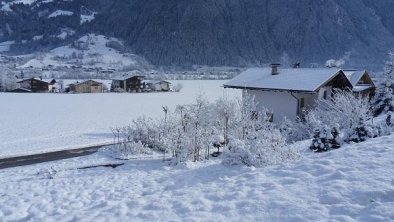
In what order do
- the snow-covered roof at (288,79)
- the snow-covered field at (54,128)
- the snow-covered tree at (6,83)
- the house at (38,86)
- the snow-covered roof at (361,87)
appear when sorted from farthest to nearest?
1. the snow-covered tree at (6,83)
2. the house at (38,86)
3. the snow-covered roof at (361,87)
4. the snow-covered roof at (288,79)
5. the snow-covered field at (54,128)

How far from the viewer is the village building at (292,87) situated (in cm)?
3256

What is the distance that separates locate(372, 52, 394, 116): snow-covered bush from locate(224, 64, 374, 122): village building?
7.51 ft

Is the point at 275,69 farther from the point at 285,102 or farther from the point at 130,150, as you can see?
the point at 130,150

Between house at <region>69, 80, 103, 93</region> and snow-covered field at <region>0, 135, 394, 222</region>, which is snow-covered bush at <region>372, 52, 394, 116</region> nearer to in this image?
snow-covered field at <region>0, 135, 394, 222</region>

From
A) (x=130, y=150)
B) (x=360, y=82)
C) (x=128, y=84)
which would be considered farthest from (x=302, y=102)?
(x=128, y=84)

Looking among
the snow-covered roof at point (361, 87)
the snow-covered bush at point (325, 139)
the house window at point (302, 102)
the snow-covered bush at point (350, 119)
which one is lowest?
the snow-covered bush at point (325, 139)

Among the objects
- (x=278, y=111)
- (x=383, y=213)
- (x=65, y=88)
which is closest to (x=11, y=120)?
(x=278, y=111)

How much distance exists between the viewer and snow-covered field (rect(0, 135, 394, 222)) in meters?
10.0

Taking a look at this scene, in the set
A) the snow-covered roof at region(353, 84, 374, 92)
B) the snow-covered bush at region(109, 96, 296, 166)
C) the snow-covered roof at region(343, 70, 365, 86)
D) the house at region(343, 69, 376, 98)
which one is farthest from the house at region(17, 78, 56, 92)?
the snow-covered bush at region(109, 96, 296, 166)

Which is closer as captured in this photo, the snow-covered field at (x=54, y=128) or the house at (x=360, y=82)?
the snow-covered field at (x=54, y=128)

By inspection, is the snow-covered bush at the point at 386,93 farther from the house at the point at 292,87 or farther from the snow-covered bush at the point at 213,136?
the snow-covered bush at the point at 213,136

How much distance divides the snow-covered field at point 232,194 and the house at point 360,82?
928 inches

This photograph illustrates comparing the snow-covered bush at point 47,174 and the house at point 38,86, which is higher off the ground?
the house at point 38,86

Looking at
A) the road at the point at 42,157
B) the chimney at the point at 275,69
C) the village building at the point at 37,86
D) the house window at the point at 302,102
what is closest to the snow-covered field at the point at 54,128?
the road at the point at 42,157
